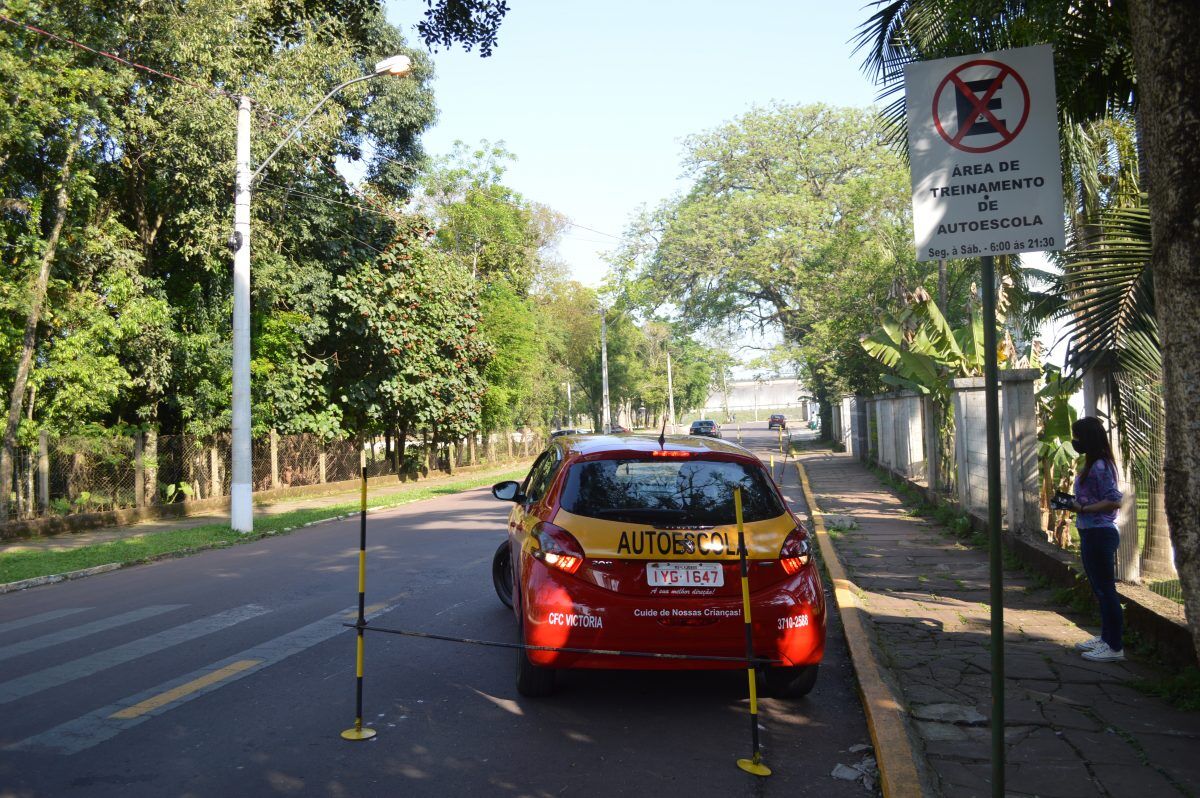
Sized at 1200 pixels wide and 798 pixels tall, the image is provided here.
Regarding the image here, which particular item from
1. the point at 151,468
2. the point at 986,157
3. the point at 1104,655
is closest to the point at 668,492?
the point at 986,157

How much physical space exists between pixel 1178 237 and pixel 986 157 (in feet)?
2.87

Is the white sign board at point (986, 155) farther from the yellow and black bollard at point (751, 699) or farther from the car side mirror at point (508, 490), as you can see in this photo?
the car side mirror at point (508, 490)

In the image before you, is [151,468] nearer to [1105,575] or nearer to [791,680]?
[791,680]

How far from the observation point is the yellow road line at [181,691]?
5.64 m

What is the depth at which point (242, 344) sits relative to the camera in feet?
54.1

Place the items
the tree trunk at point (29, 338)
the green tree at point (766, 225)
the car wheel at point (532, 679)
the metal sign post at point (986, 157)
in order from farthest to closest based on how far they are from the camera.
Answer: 1. the green tree at point (766, 225)
2. the tree trunk at point (29, 338)
3. the car wheel at point (532, 679)
4. the metal sign post at point (986, 157)

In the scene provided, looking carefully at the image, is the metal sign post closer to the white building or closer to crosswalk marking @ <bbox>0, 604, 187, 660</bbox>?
crosswalk marking @ <bbox>0, 604, 187, 660</bbox>

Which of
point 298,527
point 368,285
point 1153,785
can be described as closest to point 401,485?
point 368,285

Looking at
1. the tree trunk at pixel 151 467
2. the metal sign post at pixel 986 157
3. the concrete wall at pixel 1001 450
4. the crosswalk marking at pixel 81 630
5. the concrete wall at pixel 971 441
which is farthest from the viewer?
the tree trunk at pixel 151 467

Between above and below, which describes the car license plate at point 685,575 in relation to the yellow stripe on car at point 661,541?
below

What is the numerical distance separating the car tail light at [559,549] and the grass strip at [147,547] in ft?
28.1

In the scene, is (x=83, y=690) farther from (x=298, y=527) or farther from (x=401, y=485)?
(x=401, y=485)

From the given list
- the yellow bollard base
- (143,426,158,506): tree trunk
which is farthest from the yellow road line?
(143,426,158,506): tree trunk

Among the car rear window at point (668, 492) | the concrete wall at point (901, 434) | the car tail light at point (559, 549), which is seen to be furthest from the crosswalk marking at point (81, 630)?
the concrete wall at point (901, 434)
